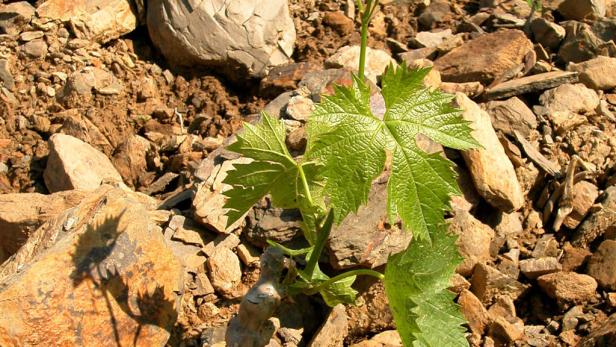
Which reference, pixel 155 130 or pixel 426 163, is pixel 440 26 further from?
pixel 426 163

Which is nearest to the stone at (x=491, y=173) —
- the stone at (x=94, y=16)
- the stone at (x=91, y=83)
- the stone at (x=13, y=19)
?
the stone at (x=91, y=83)

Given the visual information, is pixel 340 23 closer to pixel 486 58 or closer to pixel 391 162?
pixel 486 58

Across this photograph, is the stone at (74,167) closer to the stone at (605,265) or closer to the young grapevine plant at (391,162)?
the young grapevine plant at (391,162)

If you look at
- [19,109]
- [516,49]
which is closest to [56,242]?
[19,109]

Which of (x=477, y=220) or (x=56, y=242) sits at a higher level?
(x=56, y=242)

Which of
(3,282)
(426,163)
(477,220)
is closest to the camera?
(426,163)

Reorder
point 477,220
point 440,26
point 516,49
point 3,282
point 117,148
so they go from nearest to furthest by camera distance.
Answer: point 3,282 → point 477,220 → point 117,148 → point 516,49 → point 440,26
